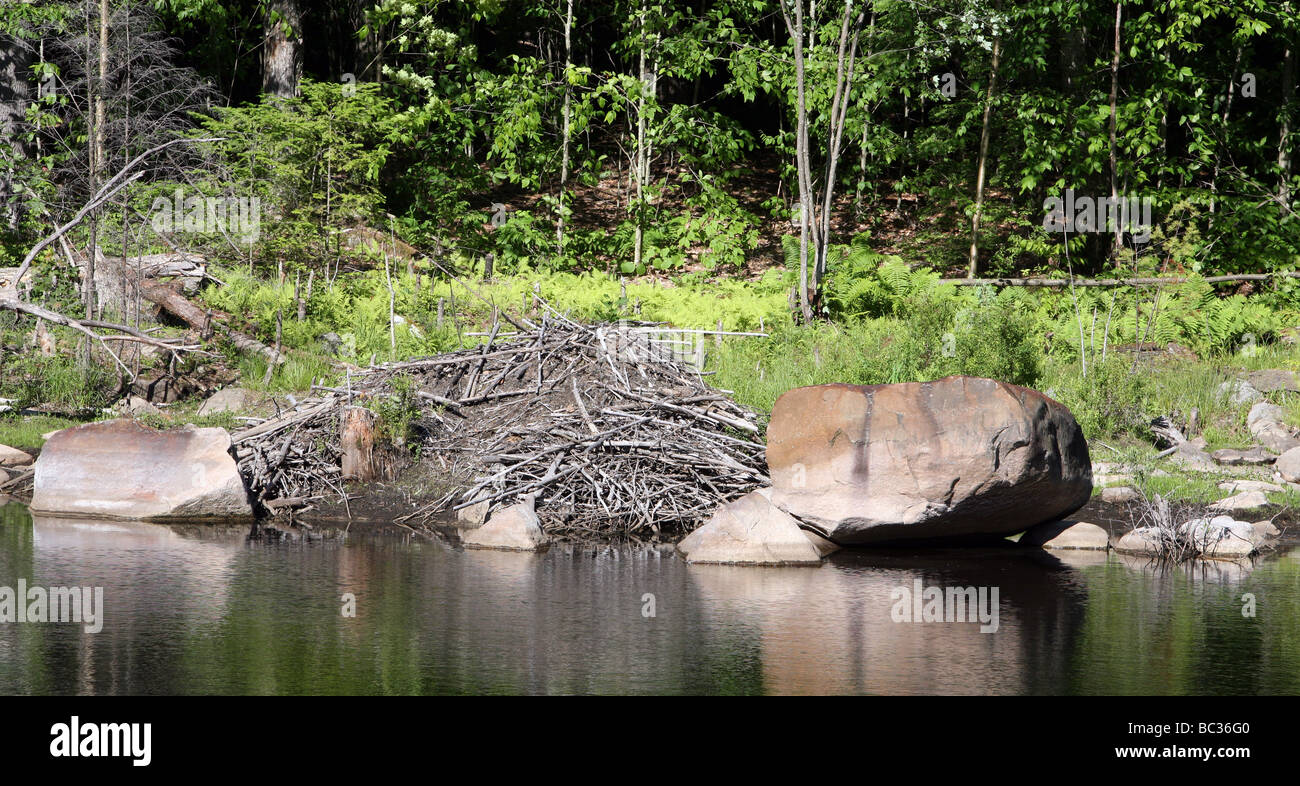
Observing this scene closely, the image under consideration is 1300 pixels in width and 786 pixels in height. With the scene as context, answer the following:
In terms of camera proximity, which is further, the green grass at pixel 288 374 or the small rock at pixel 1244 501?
the green grass at pixel 288 374

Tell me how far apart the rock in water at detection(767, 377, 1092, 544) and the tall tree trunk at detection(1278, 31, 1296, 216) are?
38.7 feet

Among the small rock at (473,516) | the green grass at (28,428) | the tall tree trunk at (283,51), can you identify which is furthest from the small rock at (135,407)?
the tall tree trunk at (283,51)

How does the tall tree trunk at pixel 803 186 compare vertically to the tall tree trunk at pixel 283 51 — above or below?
below

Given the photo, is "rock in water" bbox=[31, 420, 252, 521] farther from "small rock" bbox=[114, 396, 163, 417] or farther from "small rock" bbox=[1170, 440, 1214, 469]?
"small rock" bbox=[1170, 440, 1214, 469]

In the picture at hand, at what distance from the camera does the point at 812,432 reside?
10.5 metres

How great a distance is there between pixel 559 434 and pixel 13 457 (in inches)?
228

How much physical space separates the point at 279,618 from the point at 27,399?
325 inches

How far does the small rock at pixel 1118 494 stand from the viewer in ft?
39.9

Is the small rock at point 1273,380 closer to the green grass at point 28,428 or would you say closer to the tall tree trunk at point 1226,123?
the tall tree trunk at point 1226,123

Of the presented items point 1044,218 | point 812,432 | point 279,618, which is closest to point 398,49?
point 1044,218

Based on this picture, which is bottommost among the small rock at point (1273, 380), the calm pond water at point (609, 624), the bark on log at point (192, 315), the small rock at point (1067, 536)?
the calm pond water at point (609, 624)

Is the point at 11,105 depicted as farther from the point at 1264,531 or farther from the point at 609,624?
the point at 1264,531

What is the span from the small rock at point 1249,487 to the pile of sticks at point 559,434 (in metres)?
4.53
